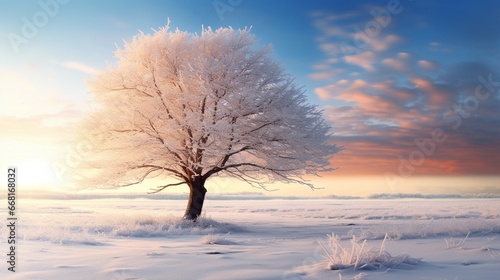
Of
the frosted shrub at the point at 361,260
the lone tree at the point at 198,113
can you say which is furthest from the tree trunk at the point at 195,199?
the frosted shrub at the point at 361,260

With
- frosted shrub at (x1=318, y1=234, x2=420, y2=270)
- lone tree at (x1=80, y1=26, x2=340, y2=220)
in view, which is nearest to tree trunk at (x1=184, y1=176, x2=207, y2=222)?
lone tree at (x1=80, y1=26, x2=340, y2=220)

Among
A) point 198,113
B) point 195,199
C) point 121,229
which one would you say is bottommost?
point 121,229

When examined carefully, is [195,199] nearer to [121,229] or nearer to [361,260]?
[121,229]

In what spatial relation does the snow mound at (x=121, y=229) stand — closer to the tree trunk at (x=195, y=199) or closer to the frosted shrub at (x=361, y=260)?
the tree trunk at (x=195, y=199)

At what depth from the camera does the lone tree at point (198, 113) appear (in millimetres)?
18016

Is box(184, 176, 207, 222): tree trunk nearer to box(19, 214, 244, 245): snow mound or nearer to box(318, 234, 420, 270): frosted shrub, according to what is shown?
box(19, 214, 244, 245): snow mound

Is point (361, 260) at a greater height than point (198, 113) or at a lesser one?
lesser

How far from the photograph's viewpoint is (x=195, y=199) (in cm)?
1933

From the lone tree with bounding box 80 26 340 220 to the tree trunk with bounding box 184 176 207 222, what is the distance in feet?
0.15

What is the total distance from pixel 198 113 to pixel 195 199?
4161 millimetres

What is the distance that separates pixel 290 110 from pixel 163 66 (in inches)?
234

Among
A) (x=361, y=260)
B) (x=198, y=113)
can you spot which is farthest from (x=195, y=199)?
(x=361, y=260)

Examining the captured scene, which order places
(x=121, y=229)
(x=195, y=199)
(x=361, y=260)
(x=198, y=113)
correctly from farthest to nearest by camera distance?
(x=195, y=199) → (x=198, y=113) → (x=121, y=229) → (x=361, y=260)

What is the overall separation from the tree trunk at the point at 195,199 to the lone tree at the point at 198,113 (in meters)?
0.05
